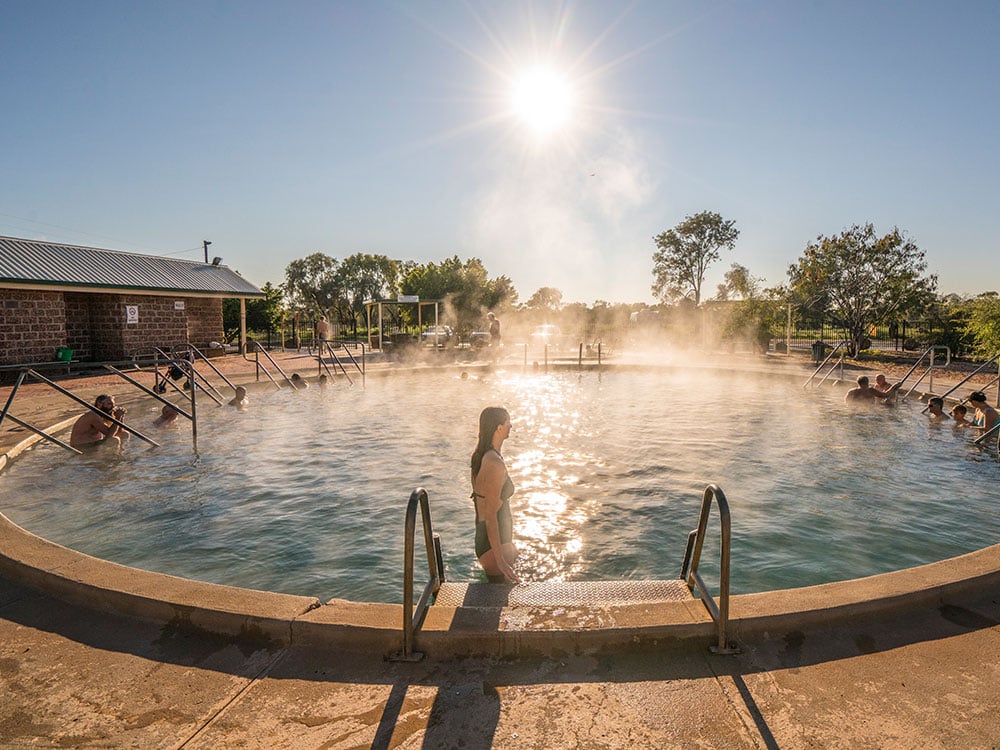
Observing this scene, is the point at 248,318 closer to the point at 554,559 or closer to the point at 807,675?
the point at 554,559

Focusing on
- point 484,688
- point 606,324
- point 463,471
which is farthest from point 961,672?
point 606,324

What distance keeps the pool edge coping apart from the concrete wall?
16.8 metres

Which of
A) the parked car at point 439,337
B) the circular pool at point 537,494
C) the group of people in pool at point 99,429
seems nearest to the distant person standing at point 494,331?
the parked car at point 439,337

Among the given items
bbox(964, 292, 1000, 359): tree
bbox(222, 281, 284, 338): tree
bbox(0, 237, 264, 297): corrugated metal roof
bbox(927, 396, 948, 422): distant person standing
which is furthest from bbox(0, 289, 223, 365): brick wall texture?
bbox(964, 292, 1000, 359): tree

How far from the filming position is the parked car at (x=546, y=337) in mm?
31688

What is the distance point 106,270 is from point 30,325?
13.3 ft

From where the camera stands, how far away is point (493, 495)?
162 inches

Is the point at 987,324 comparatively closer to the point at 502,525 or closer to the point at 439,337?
the point at 502,525

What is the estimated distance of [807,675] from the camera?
107 inches

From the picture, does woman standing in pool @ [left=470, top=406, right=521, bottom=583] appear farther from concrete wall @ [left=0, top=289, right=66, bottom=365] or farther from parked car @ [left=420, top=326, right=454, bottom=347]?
parked car @ [left=420, top=326, right=454, bottom=347]

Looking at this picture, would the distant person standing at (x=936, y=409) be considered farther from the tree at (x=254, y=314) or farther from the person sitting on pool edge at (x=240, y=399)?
the tree at (x=254, y=314)

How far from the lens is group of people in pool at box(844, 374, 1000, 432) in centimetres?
951

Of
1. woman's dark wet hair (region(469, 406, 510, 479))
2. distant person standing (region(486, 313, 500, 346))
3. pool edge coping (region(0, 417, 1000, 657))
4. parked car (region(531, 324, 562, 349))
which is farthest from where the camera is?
parked car (region(531, 324, 562, 349))

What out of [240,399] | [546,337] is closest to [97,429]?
[240,399]
